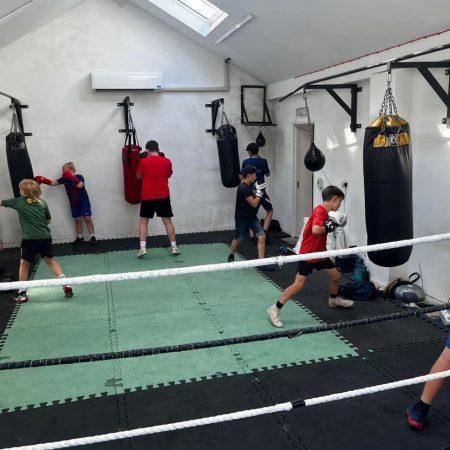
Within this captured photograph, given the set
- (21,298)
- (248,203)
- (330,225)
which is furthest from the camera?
(248,203)

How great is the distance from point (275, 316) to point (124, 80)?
4.08 metres

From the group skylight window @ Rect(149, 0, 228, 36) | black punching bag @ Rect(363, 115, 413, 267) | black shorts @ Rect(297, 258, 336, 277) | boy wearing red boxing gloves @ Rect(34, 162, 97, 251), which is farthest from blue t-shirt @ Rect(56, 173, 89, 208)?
black punching bag @ Rect(363, 115, 413, 267)

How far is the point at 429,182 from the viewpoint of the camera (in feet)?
12.8

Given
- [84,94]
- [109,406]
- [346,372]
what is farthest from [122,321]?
[84,94]

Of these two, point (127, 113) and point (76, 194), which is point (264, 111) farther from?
point (76, 194)

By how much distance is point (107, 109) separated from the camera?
21.3 ft

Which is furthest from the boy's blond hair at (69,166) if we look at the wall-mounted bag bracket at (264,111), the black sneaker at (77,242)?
the wall-mounted bag bracket at (264,111)

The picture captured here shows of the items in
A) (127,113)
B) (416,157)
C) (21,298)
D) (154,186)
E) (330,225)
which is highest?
(127,113)

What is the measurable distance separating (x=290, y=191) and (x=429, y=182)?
2847 millimetres

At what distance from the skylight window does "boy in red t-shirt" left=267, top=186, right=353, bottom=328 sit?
3.40m

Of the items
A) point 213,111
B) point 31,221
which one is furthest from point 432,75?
point 213,111

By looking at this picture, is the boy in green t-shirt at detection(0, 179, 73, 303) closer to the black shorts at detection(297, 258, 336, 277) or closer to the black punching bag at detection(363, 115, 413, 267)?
the black shorts at detection(297, 258, 336, 277)

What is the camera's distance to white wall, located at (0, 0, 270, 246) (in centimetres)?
621

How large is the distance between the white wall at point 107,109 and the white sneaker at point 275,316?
11.6ft
